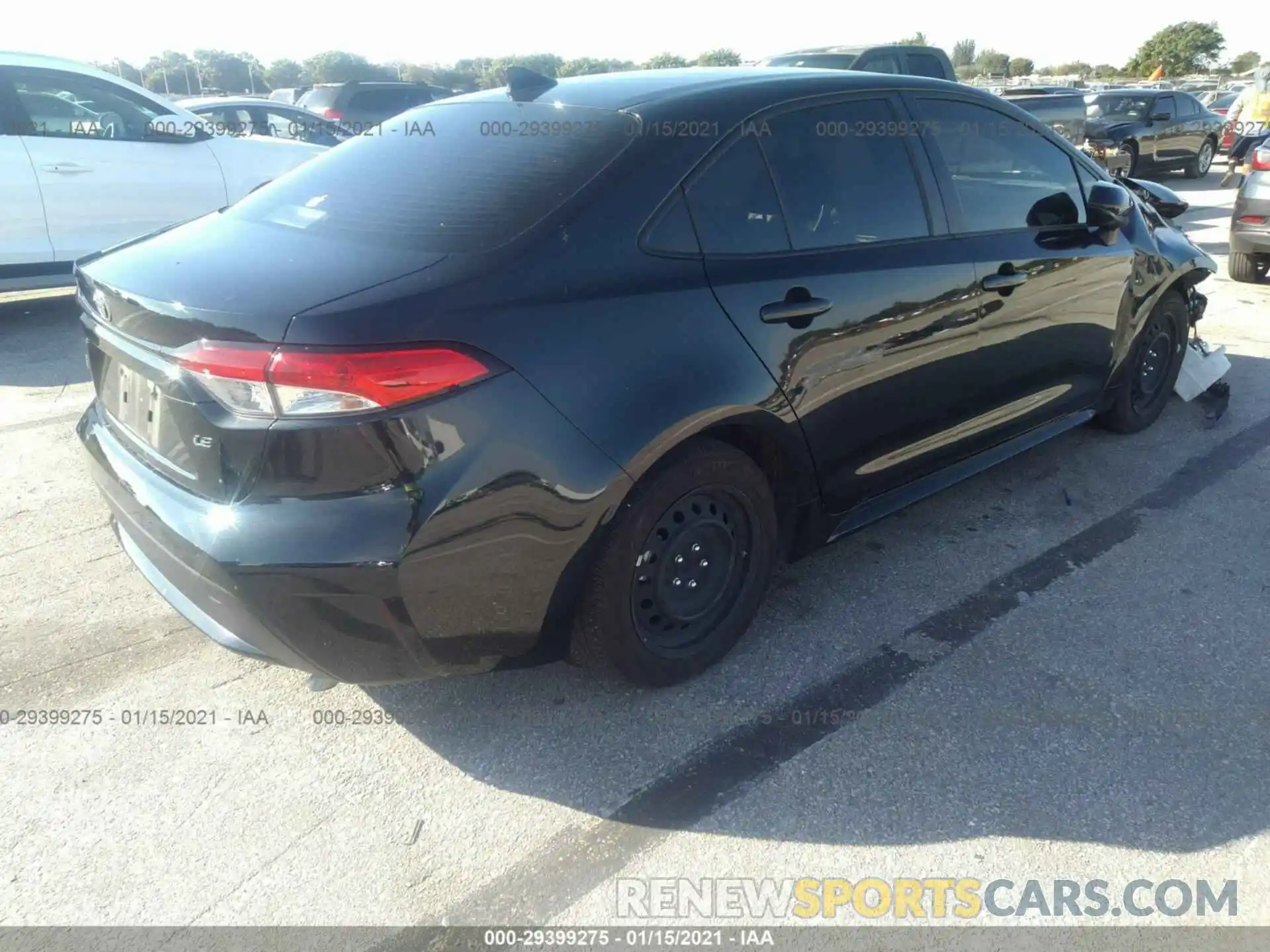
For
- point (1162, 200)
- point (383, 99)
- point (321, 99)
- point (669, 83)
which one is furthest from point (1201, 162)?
point (669, 83)

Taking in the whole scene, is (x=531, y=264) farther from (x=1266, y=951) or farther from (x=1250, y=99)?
(x=1250, y=99)

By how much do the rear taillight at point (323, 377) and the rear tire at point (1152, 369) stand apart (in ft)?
11.9

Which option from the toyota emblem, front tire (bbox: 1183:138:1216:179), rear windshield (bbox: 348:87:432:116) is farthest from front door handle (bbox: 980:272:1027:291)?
front tire (bbox: 1183:138:1216:179)

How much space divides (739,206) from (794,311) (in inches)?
13.4

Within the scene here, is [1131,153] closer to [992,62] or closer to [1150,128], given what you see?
[1150,128]

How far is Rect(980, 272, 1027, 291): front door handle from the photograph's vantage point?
3394 millimetres

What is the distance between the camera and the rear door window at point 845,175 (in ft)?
9.57

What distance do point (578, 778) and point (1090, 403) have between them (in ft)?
9.92

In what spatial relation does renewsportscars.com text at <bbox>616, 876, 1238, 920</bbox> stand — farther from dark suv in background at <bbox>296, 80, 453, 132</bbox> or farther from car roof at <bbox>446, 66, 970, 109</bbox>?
dark suv in background at <bbox>296, 80, 453, 132</bbox>

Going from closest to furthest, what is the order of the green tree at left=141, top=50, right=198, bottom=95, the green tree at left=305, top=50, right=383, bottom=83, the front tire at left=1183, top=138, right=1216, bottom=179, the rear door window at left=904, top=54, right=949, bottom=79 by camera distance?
the rear door window at left=904, top=54, right=949, bottom=79
the front tire at left=1183, top=138, right=1216, bottom=179
the green tree at left=141, top=50, right=198, bottom=95
the green tree at left=305, top=50, right=383, bottom=83

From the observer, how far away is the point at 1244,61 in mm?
72375

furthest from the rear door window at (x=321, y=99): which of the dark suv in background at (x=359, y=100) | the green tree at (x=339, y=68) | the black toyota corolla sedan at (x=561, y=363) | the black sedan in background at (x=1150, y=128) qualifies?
the green tree at (x=339, y=68)

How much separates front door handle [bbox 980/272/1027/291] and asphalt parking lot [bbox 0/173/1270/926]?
3.29 ft

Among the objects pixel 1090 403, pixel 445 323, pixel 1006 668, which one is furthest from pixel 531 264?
pixel 1090 403
